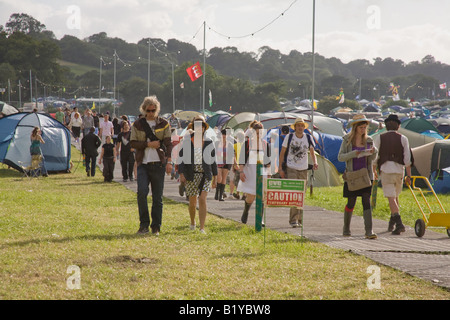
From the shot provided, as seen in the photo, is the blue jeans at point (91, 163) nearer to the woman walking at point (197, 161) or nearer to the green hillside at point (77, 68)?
the woman walking at point (197, 161)

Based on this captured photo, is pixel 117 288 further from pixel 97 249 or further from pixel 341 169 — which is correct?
pixel 341 169

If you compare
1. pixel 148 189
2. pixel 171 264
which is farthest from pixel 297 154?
pixel 171 264

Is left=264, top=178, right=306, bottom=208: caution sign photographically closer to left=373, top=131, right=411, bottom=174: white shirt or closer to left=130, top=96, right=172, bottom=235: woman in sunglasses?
left=130, top=96, right=172, bottom=235: woman in sunglasses

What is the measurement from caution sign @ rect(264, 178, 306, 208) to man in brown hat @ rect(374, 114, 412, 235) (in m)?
1.88

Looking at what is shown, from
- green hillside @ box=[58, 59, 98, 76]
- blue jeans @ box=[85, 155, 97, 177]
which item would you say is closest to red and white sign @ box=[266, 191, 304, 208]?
blue jeans @ box=[85, 155, 97, 177]

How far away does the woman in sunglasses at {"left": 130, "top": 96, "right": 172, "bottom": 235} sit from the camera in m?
9.41

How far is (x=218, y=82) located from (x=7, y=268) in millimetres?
108919

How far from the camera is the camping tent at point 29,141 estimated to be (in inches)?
858

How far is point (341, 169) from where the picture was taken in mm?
25312

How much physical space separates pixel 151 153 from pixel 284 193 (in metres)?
1.96

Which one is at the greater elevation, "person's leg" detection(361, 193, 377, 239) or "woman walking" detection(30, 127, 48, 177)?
"woman walking" detection(30, 127, 48, 177)

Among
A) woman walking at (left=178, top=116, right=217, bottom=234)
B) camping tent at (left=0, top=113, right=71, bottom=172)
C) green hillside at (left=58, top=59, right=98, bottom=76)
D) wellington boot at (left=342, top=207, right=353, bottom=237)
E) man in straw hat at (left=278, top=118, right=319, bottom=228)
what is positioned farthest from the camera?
green hillside at (left=58, top=59, right=98, bottom=76)
